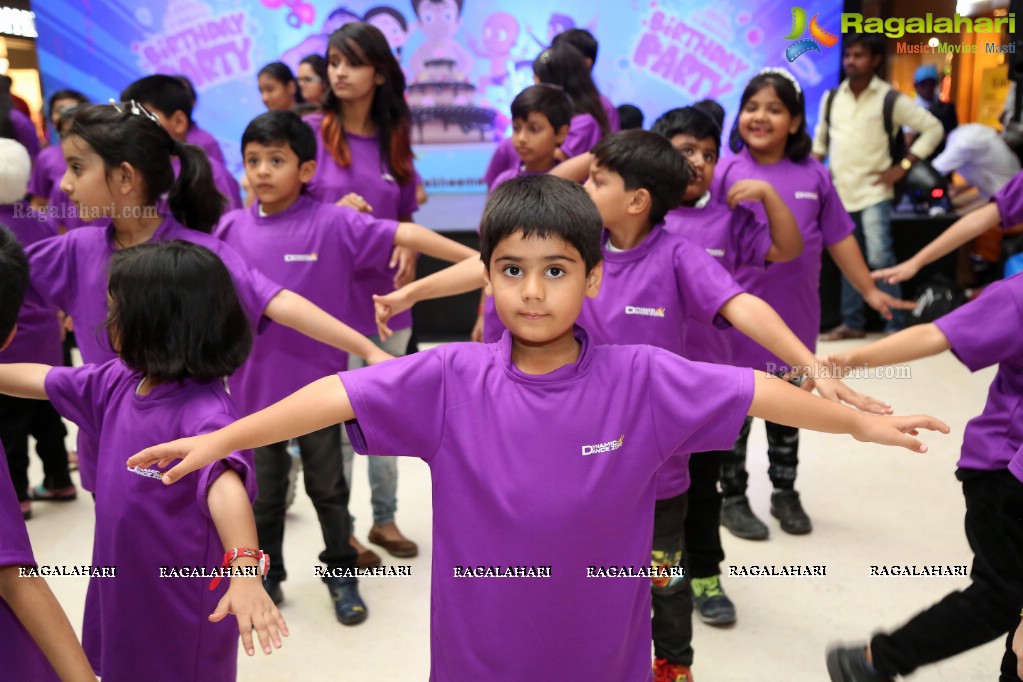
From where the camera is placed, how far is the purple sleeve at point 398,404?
1350mm

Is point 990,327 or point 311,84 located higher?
point 311,84

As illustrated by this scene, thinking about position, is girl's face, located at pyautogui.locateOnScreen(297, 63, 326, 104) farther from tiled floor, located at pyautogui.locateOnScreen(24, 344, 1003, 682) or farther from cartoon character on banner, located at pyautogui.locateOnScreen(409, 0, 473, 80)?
cartoon character on banner, located at pyautogui.locateOnScreen(409, 0, 473, 80)

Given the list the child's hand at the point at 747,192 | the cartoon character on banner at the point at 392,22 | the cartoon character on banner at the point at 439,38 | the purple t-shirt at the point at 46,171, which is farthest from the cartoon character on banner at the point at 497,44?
the child's hand at the point at 747,192

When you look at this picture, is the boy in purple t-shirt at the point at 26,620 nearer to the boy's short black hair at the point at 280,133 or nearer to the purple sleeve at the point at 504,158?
the boy's short black hair at the point at 280,133

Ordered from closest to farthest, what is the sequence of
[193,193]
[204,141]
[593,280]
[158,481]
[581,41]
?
[593,280]
[158,481]
[193,193]
[581,41]
[204,141]

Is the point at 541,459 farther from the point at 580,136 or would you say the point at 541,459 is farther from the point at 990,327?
the point at 580,136

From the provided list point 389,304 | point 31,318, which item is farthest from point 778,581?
point 31,318

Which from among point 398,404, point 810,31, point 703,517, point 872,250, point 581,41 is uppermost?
point 810,31

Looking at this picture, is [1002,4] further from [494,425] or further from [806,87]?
[494,425]

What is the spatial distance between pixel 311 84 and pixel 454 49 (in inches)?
109

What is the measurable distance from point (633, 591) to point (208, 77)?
646 centimetres

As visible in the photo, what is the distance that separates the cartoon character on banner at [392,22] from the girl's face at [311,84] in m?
2.57

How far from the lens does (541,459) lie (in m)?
1.34

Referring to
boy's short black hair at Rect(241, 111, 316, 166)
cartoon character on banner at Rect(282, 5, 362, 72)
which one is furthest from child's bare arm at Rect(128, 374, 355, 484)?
cartoon character on banner at Rect(282, 5, 362, 72)
